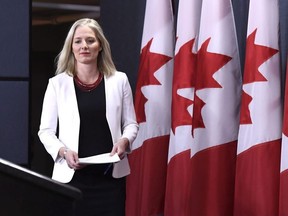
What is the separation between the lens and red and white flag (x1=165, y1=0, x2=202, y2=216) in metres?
3.12

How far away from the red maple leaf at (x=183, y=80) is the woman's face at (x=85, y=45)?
2.17 ft

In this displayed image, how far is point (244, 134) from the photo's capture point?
2.74 metres

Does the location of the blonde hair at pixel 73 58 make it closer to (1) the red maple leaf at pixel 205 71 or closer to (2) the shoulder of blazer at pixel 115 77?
(2) the shoulder of blazer at pixel 115 77

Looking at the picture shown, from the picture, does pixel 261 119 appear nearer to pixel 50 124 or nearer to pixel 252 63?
pixel 252 63

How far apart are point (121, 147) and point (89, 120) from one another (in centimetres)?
16

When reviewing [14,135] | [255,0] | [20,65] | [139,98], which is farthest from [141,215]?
[255,0]

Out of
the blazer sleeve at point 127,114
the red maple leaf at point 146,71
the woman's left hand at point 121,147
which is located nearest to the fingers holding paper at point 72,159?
the woman's left hand at point 121,147

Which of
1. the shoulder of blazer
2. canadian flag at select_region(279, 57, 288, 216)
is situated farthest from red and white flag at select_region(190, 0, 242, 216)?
the shoulder of blazer

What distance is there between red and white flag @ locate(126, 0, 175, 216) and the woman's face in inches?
30.2

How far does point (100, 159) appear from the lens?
94.0 inches

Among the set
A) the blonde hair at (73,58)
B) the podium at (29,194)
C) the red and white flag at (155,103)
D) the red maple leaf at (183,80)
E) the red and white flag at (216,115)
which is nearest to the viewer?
the podium at (29,194)

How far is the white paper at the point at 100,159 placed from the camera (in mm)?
2365

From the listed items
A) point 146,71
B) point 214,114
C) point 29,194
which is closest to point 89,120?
point 214,114

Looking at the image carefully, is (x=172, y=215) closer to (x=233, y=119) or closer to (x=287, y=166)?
(x=233, y=119)
